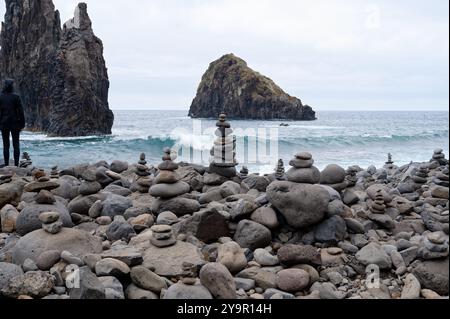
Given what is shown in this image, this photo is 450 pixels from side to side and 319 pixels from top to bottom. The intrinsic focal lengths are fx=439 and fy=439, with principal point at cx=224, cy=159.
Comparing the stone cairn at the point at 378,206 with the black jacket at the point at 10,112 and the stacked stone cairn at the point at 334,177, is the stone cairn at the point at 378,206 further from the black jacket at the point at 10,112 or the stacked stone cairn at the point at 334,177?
the black jacket at the point at 10,112

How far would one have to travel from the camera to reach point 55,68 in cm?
4097

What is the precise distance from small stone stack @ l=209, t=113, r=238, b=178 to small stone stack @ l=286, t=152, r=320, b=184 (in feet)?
7.12

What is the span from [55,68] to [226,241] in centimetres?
4043

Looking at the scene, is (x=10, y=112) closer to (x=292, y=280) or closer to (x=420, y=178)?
(x=292, y=280)

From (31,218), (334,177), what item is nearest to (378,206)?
(334,177)

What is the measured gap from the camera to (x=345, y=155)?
29.1 metres

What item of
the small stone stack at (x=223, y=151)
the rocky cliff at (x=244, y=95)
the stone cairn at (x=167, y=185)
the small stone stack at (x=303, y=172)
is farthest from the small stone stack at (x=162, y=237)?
the rocky cliff at (x=244, y=95)

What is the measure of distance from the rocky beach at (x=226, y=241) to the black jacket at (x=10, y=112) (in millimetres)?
3491

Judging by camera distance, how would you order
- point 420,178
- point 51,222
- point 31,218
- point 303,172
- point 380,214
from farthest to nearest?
point 420,178 → point 380,214 → point 31,218 → point 303,172 → point 51,222

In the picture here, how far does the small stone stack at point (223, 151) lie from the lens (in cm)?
734

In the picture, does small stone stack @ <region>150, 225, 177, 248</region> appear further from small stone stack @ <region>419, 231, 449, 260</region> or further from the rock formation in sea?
the rock formation in sea
